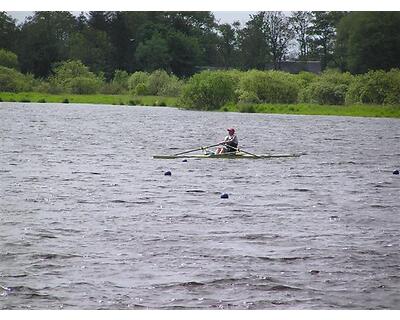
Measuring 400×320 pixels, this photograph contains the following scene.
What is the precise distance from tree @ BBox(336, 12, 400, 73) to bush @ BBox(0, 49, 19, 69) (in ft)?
9.37

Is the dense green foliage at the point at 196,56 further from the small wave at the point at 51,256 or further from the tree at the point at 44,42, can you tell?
the small wave at the point at 51,256

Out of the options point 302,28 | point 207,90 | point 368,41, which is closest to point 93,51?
point 207,90

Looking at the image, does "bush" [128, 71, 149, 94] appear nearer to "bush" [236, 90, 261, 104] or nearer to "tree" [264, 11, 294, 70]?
"bush" [236, 90, 261, 104]

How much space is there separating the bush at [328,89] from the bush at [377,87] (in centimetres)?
8

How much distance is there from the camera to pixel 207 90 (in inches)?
400

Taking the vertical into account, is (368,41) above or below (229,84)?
above

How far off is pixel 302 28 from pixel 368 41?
1.96 feet

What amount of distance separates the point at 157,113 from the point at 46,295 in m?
2.49

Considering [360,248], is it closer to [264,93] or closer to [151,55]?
[264,93]

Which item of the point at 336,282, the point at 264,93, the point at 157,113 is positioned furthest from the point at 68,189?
the point at 336,282

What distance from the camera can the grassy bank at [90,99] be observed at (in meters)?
9.46

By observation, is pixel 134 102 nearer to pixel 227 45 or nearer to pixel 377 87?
pixel 227 45

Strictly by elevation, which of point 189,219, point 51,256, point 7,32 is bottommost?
point 51,256
